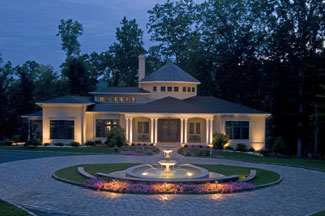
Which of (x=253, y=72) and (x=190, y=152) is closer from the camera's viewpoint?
(x=190, y=152)

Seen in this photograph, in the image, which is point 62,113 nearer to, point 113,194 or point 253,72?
point 113,194

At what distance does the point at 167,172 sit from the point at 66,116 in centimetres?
1763

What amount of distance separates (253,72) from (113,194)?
3140cm

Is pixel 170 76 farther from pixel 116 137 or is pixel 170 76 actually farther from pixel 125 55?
pixel 125 55

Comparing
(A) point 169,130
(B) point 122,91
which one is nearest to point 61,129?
(B) point 122,91

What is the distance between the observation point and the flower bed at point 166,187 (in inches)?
493

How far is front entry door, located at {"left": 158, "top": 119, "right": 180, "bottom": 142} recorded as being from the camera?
32.7m

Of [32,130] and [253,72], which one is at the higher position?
[253,72]

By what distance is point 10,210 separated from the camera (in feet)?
31.7

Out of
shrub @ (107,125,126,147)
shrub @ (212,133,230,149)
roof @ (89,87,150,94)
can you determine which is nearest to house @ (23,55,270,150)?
shrub @ (107,125,126,147)

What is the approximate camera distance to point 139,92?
115ft

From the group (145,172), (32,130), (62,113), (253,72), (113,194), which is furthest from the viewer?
(253,72)

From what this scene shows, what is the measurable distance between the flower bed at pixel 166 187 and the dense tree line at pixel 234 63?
15.6 m

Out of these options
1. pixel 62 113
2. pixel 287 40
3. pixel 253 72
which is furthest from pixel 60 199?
pixel 253 72
